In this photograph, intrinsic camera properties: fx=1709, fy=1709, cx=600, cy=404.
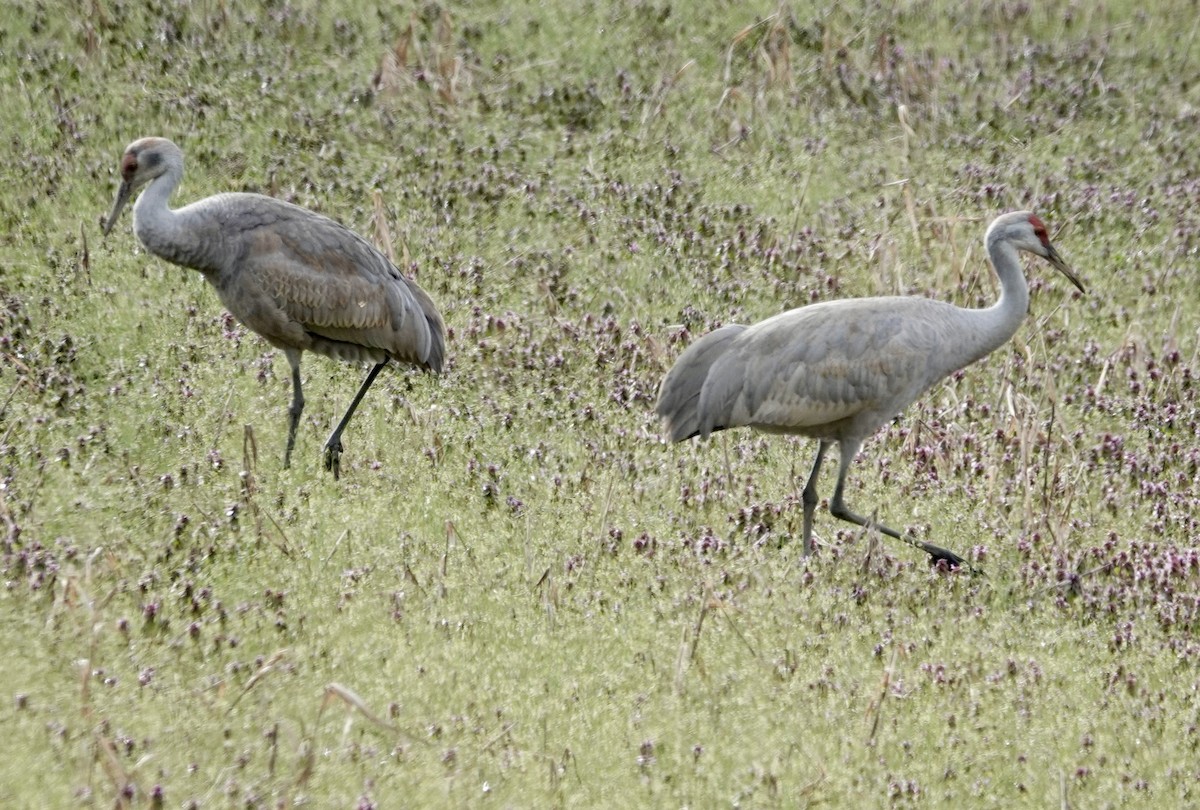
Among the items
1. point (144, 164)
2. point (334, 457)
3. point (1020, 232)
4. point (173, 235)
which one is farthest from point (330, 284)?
point (1020, 232)

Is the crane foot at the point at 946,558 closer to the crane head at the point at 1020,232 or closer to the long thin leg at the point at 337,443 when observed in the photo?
the crane head at the point at 1020,232

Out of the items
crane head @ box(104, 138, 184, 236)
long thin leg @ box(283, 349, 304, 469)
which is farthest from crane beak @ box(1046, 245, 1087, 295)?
crane head @ box(104, 138, 184, 236)

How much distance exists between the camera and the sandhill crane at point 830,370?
7691 millimetres

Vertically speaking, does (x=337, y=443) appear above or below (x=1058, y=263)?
below

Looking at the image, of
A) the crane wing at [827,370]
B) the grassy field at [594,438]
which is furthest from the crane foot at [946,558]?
the crane wing at [827,370]

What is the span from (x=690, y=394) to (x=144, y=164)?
9.51ft

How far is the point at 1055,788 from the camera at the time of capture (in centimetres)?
583

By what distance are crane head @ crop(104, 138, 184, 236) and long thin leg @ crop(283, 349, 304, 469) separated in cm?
106

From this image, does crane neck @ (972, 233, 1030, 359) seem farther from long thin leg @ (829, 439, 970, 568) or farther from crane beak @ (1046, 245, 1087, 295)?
long thin leg @ (829, 439, 970, 568)

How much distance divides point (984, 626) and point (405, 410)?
310 centimetres

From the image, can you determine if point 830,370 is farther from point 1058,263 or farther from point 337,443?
point 337,443

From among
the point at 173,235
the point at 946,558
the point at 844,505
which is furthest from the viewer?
the point at 844,505

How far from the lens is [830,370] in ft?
25.2

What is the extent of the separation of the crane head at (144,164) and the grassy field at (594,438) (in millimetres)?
808
